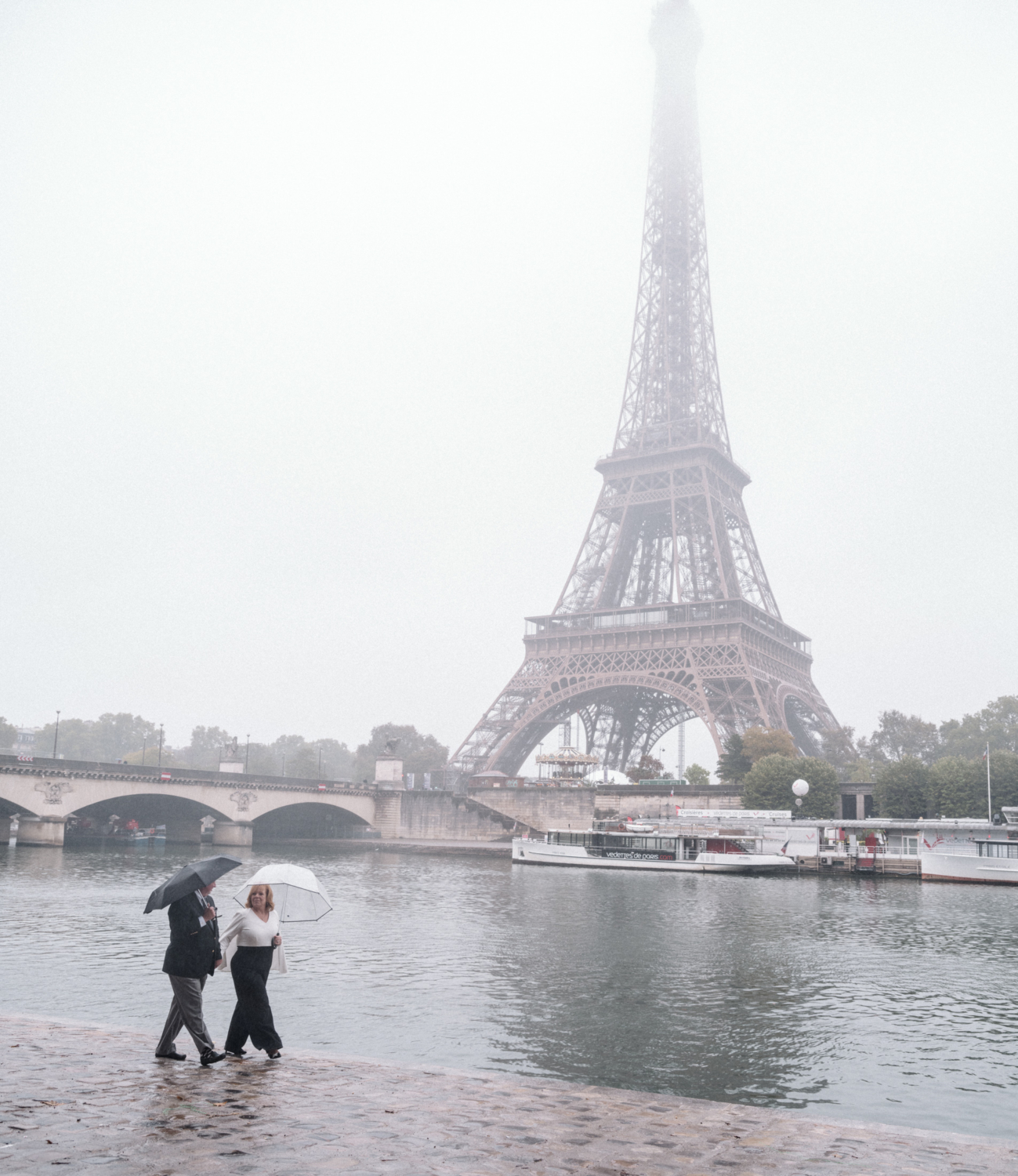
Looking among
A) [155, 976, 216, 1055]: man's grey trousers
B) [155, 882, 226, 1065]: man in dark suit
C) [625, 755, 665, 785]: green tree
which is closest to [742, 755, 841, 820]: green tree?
[625, 755, 665, 785]: green tree

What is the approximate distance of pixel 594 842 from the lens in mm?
68125

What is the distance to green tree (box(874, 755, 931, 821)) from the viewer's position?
74125 millimetres

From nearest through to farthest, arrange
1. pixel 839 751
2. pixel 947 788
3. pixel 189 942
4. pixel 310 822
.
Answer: pixel 189 942, pixel 947 788, pixel 839 751, pixel 310 822

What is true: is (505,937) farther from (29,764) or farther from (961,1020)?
(29,764)

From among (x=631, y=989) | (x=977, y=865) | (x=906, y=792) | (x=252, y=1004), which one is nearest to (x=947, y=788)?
(x=906, y=792)

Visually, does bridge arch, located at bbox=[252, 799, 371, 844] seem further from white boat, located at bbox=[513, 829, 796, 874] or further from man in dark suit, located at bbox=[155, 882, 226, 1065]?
man in dark suit, located at bbox=[155, 882, 226, 1065]

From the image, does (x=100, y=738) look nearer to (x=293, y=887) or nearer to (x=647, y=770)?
(x=647, y=770)

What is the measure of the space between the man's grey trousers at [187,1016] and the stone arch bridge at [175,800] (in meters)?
58.9

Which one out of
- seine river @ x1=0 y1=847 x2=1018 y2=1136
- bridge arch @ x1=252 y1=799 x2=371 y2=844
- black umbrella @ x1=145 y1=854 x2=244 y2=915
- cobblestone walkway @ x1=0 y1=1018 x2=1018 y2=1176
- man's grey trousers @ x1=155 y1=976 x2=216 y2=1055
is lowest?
bridge arch @ x1=252 y1=799 x2=371 y2=844

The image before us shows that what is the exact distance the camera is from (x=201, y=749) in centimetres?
19538

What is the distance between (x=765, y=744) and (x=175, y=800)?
46715 millimetres

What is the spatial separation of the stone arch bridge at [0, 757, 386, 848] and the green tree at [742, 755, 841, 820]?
33034mm

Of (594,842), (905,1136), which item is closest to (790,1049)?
(905,1136)

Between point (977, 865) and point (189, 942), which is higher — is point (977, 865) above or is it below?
below
